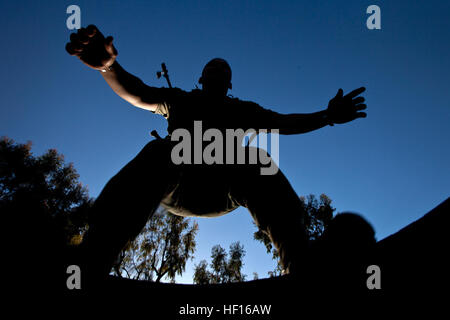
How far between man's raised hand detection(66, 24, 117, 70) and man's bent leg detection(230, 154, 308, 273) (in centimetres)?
116

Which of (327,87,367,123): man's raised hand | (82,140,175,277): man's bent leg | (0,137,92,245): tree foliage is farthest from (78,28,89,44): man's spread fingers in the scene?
(0,137,92,245): tree foliage

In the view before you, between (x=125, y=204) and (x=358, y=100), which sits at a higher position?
(x=358, y=100)

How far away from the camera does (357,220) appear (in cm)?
107

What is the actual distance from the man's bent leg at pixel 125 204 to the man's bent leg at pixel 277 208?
21.8 inches

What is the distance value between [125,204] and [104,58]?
0.94 metres

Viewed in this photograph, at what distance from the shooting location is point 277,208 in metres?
1.44

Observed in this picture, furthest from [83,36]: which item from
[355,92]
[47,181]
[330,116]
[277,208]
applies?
[47,181]

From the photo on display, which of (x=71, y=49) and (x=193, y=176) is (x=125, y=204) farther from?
(x=71, y=49)

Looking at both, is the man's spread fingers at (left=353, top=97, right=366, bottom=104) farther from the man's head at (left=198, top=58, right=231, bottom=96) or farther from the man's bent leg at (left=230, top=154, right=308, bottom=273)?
the man's head at (left=198, top=58, right=231, bottom=96)

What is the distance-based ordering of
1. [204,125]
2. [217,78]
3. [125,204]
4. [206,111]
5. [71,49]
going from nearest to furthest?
[125,204] < [71,49] < [204,125] < [206,111] < [217,78]

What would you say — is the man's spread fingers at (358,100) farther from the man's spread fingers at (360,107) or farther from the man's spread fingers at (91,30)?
the man's spread fingers at (91,30)

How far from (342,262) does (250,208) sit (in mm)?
740
